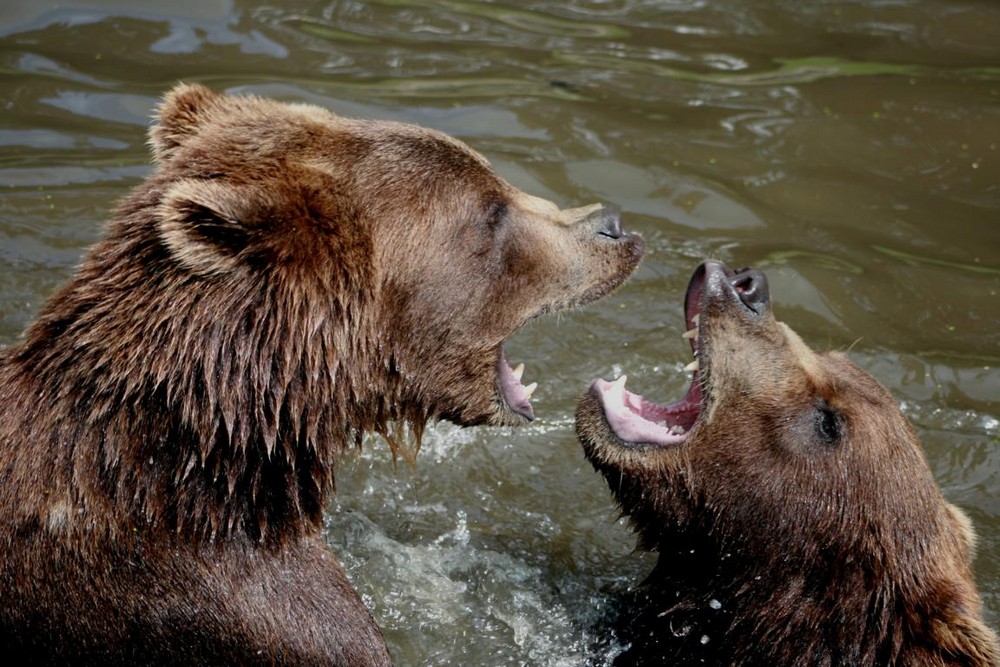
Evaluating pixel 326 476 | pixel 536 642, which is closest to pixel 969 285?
pixel 536 642

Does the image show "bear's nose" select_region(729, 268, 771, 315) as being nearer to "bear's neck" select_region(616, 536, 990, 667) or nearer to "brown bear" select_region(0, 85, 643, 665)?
"bear's neck" select_region(616, 536, 990, 667)

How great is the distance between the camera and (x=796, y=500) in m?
5.32

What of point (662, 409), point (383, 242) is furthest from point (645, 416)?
point (383, 242)

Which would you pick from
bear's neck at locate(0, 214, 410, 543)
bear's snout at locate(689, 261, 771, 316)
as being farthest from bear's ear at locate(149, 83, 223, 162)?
bear's snout at locate(689, 261, 771, 316)

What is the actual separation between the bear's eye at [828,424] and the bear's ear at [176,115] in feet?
8.90

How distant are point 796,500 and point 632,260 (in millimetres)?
1192

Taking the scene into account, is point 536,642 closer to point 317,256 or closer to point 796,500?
point 796,500

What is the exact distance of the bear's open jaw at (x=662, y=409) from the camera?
547 centimetres

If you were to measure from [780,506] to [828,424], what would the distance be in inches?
15.3

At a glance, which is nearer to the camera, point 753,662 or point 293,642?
point 293,642

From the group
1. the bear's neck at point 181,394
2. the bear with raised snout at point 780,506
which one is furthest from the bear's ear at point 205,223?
the bear with raised snout at point 780,506

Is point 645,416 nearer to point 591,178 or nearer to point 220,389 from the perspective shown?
point 220,389

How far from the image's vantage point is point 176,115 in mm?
5129

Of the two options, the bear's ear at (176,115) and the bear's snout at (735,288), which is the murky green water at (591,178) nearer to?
the bear's snout at (735,288)
